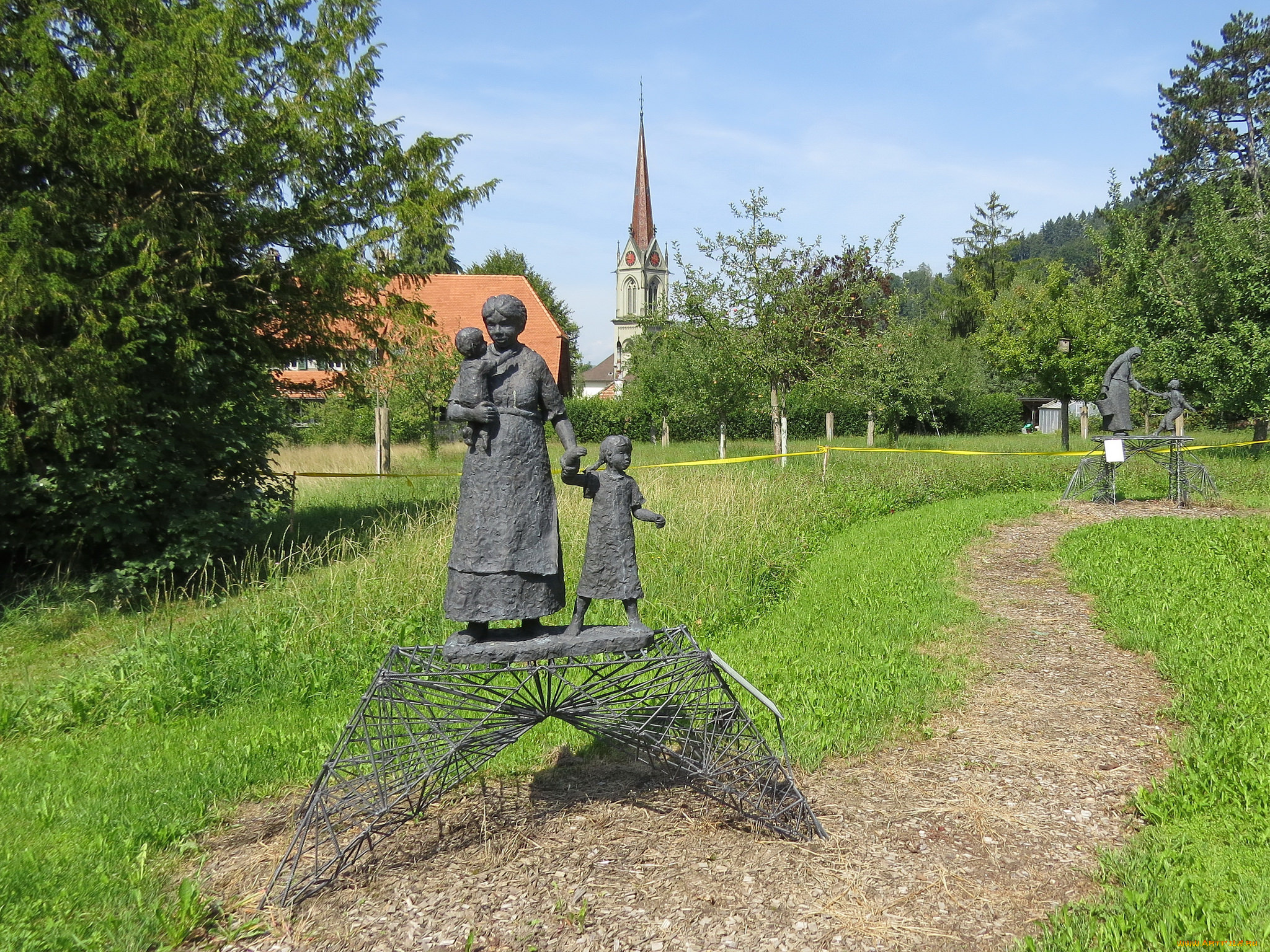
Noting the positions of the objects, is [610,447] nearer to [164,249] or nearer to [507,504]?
[507,504]

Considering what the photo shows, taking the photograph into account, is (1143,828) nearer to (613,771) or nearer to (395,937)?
(613,771)

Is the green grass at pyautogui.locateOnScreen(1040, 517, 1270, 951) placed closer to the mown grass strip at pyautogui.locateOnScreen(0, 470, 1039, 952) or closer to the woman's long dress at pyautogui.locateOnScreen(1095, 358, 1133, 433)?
the mown grass strip at pyautogui.locateOnScreen(0, 470, 1039, 952)

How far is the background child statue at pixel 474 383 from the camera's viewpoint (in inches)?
136

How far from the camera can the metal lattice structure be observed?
12305 mm

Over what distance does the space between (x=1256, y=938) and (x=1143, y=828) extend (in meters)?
0.87

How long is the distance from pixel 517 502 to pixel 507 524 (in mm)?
101

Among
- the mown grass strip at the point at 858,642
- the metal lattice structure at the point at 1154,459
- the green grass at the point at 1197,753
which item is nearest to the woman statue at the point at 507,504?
the mown grass strip at the point at 858,642

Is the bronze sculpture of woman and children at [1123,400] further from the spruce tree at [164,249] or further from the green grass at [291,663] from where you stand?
the spruce tree at [164,249]

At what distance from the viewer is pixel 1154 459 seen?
12914mm

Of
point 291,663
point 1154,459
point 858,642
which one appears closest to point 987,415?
point 1154,459

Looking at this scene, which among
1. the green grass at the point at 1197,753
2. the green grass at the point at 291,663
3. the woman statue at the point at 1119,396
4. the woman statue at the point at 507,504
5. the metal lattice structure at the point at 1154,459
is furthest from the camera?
the woman statue at the point at 1119,396

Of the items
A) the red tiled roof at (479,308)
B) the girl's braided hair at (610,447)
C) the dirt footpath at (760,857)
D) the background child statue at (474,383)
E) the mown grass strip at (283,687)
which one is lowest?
the dirt footpath at (760,857)

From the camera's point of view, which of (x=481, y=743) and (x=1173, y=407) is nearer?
(x=481, y=743)

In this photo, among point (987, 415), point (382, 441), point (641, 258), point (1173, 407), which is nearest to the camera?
point (1173, 407)
